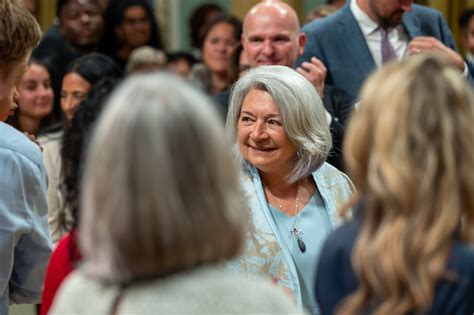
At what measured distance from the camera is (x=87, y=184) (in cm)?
214

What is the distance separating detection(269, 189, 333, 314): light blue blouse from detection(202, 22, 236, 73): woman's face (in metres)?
3.23

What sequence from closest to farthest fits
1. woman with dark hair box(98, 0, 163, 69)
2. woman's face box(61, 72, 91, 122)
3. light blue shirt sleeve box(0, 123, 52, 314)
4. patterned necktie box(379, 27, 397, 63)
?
1. light blue shirt sleeve box(0, 123, 52, 314)
2. patterned necktie box(379, 27, 397, 63)
3. woman's face box(61, 72, 91, 122)
4. woman with dark hair box(98, 0, 163, 69)

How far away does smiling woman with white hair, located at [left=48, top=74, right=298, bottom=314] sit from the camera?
209cm

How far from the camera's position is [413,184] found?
2.32m

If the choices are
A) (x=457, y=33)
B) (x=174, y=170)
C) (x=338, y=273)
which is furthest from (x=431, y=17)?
(x=174, y=170)

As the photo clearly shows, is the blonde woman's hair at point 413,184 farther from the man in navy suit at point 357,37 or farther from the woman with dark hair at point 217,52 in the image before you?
the woman with dark hair at point 217,52

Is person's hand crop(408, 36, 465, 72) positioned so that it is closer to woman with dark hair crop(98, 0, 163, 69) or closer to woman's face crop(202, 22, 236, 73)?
woman's face crop(202, 22, 236, 73)

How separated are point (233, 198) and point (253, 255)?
5.73ft

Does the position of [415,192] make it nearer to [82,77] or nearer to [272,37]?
[272,37]

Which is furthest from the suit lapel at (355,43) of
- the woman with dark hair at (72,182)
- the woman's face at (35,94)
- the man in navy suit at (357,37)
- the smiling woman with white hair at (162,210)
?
the smiling woman with white hair at (162,210)

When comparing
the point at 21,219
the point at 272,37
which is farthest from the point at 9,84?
the point at 272,37

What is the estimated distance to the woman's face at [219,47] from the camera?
7.29 m

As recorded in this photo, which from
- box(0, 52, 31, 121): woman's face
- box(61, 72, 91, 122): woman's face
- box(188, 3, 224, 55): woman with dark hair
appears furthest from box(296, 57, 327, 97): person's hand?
box(188, 3, 224, 55): woman with dark hair

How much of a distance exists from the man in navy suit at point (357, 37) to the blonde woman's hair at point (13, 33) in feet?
8.05
